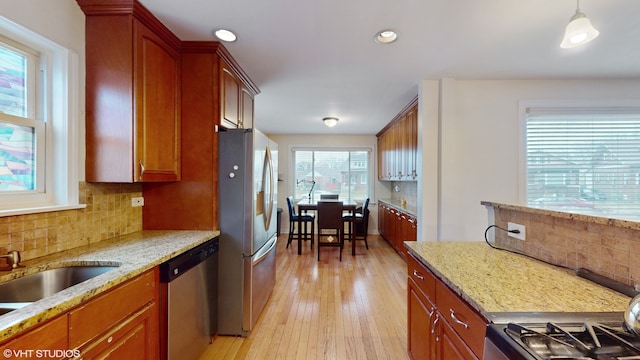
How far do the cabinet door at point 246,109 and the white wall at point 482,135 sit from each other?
1.91 meters

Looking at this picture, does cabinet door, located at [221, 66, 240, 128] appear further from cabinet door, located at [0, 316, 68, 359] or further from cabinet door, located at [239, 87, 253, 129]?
cabinet door, located at [0, 316, 68, 359]

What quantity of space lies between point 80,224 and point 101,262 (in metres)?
0.48

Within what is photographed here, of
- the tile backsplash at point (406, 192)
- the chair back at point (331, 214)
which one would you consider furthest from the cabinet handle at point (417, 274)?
the tile backsplash at point (406, 192)

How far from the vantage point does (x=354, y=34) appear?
6.36ft

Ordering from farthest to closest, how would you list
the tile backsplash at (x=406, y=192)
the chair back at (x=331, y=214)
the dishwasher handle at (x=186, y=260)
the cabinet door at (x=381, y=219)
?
the cabinet door at (x=381, y=219) < the tile backsplash at (x=406, y=192) < the chair back at (x=331, y=214) < the dishwasher handle at (x=186, y=260)

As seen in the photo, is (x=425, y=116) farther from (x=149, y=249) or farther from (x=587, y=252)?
(x=149, y=249)

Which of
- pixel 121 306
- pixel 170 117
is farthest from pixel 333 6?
pixel 121 306

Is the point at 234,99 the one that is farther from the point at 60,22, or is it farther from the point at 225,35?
the point at 60,22

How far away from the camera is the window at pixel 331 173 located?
6.20 meters

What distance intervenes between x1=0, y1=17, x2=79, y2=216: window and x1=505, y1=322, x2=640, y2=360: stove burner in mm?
2180

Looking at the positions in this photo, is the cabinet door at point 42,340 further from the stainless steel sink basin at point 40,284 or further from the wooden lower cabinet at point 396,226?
the wooden lower cabinet at point 396,226

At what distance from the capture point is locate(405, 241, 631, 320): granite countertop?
2.99ft

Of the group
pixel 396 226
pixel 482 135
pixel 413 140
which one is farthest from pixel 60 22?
pixel 396 226

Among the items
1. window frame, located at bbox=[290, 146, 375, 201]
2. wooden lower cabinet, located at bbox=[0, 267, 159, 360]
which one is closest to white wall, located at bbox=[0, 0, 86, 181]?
wooden lower cabinet, located at bbox=[0, 267, 159, 360]
